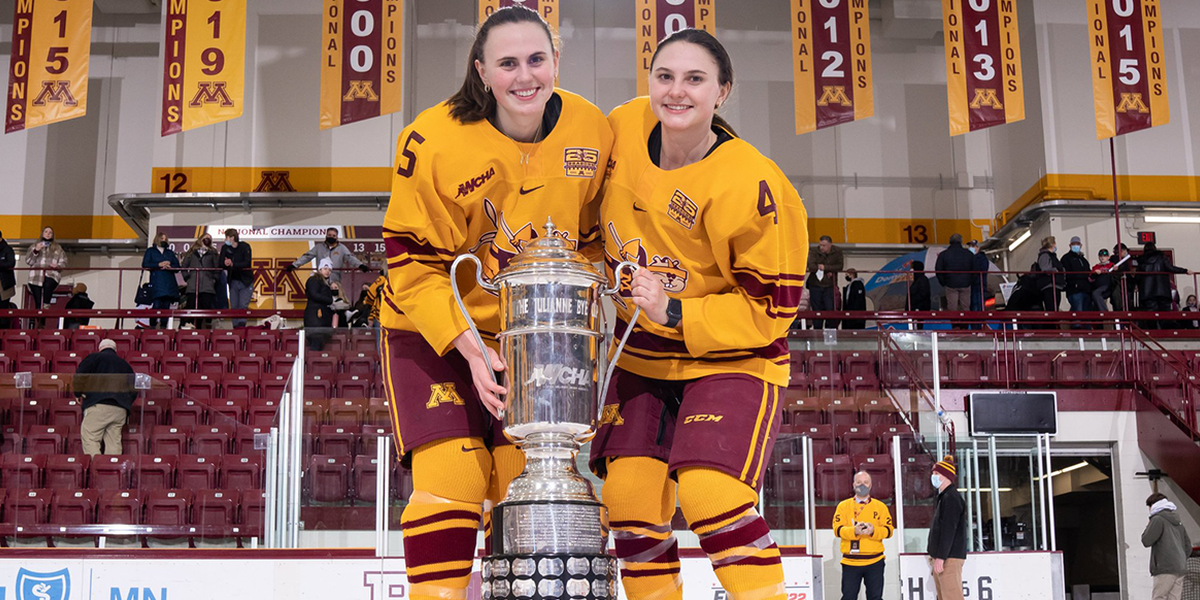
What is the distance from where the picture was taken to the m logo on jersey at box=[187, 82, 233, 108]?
15273 mm

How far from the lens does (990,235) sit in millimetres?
22359

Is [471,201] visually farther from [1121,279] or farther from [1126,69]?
[1121,279]

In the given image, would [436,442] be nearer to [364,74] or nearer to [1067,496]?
[364,74]

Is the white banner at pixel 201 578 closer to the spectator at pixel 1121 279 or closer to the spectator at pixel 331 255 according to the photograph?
the spectator at pixel 331 255

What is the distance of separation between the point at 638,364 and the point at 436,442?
2.17ft

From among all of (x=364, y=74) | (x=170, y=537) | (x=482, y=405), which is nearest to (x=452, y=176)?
(x=482, y=405)

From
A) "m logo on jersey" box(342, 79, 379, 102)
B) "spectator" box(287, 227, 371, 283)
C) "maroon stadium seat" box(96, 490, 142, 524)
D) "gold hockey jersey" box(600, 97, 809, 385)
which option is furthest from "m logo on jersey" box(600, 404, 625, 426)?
"m logo on jersey" box(342, 79, 379, 102)

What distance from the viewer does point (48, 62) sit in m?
15.6

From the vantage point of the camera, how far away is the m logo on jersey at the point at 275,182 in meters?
21.3

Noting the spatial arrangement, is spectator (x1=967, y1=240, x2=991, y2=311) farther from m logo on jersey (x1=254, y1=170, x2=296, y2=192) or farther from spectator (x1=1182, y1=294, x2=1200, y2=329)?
m logo on jersey (x1=254, y1=170, x2=296, y2=192)

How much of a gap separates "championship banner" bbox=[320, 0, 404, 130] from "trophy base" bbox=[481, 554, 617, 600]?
46.0 ft

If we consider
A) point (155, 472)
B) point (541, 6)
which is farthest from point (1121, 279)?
point (155, 472)

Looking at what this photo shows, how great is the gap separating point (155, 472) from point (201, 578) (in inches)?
63.3

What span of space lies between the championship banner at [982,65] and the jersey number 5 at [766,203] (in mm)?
13299
